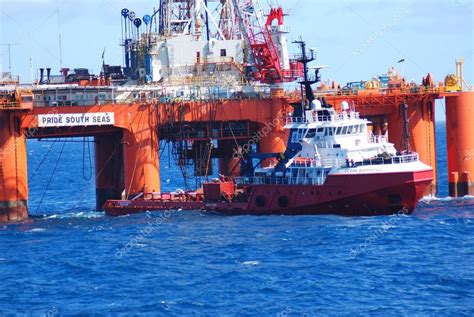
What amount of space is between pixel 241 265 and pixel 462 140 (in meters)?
30.1

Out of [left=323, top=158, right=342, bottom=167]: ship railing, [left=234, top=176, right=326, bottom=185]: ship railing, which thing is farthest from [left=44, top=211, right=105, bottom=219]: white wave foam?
[left=323, top=158, right=342, bottom=167]: ship railing

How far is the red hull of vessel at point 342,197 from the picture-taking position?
6088 cm

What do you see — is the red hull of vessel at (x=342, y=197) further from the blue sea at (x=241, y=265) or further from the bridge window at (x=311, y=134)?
the bridge window at (x=311, y=134)

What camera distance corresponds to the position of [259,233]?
5809 cm

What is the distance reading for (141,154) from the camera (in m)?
71.8

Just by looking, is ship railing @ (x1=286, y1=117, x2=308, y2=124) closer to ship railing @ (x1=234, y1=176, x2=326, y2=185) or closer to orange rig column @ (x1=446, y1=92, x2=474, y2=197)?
ship railing @ (x1=234, y1=176, x2=326, y2=185)

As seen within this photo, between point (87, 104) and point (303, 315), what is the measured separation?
34.6 meters

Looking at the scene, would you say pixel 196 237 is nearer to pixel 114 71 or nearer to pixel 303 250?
pixel 303 250

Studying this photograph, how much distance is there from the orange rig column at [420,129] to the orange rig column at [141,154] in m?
16.7

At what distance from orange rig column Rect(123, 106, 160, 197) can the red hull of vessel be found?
652 cm

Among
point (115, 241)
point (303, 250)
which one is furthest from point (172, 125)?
point (303, 250)

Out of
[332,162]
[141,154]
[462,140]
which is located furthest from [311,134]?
[462,140]

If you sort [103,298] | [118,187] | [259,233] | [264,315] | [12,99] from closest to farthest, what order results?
[264,315] → [103,298] → [259,233] → [12,99] → [118,187]

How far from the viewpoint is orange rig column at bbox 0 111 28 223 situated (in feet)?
224
